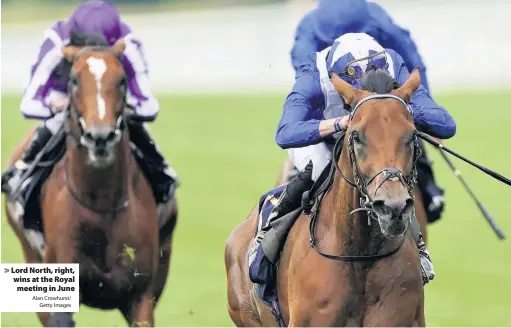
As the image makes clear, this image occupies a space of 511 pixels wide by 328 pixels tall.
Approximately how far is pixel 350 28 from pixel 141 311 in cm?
200

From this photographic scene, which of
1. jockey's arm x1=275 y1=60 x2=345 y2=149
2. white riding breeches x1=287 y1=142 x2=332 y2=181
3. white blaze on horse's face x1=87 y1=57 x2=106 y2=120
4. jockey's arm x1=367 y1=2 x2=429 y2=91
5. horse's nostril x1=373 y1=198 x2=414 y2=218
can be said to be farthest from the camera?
jockey's arm x1=367 y1=2 x2=429 y2=91

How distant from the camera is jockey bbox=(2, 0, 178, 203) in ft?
26.1

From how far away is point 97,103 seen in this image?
716 centimetres

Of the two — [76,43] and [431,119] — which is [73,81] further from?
[431,119]

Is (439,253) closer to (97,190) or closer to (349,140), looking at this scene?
(97,190)

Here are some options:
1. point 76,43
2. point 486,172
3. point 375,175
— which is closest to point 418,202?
point 76,43

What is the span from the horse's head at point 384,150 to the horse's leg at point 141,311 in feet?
8.56

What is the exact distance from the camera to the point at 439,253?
12.2 m

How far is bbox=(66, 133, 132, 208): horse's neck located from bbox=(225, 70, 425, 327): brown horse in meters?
1.87

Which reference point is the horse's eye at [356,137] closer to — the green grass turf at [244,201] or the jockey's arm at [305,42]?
the jockey's arm at [305,42]

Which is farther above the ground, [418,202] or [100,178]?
[100,178]

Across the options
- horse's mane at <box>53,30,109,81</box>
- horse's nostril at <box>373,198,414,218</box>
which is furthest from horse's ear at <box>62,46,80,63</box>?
horse's nostril at <box>373,198,414,218</box>

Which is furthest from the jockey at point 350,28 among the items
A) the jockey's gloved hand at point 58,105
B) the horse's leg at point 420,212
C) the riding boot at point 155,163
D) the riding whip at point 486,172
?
the jockey's gloved hand at point 58,105

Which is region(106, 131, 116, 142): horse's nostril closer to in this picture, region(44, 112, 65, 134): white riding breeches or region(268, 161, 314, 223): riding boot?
region(44, 112, 65, 134): white riding breeches
